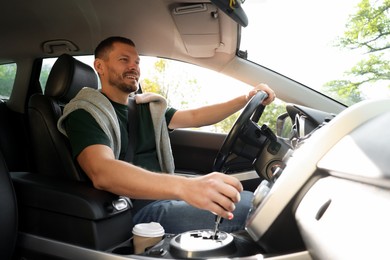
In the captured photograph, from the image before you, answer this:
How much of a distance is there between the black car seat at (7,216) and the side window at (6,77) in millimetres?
2059

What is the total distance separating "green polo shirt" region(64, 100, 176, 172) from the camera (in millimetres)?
1474

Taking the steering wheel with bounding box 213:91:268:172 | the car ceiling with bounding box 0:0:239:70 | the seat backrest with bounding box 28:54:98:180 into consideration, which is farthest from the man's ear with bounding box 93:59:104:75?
the steering wheel with bounding box 213:91:268:172

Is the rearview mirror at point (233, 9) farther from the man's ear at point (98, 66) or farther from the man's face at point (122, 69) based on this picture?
the man's ear at point (98, 66)

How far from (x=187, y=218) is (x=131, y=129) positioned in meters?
0.67

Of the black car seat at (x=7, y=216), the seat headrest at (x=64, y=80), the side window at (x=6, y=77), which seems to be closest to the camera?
the black car seat at (x=7, y=216)

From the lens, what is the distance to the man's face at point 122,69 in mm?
1903

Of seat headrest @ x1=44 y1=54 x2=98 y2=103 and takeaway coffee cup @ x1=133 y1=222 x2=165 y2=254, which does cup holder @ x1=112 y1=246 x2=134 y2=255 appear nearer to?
takeaway coffee cup @ x1=133 y1=222 x2=165 y2=254

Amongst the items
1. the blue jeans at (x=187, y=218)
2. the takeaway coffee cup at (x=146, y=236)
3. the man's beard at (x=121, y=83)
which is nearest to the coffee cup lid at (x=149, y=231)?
the takeaway coffee cup at (x=146, y=236)

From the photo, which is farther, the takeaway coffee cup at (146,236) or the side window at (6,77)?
the side window at (6,77)

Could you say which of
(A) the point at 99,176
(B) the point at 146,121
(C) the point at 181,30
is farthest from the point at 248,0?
(A) the point at 99,176

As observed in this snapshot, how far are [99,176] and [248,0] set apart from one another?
1.20 meters

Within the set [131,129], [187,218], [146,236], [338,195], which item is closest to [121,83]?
[131,129]

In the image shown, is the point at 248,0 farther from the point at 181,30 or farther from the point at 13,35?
the point at 13,35

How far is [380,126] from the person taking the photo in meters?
0.69
